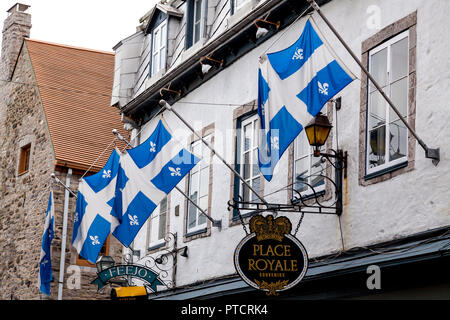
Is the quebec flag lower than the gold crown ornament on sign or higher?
higher

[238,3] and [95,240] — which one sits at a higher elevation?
[238,3]

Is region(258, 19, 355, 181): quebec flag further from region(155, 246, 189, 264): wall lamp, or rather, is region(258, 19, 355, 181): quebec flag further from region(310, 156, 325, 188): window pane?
region(155, 246, 189, 264): wall lamp

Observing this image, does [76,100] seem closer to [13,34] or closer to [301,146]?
[13,34]

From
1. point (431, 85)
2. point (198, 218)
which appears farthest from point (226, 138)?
point (431, 85)

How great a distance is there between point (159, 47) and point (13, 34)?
10.5 metres

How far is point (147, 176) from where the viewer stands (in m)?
13.6

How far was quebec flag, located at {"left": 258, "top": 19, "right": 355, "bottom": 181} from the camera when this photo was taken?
32.1ft

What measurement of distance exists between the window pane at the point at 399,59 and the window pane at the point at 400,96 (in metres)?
0.09

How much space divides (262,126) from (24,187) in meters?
15.0

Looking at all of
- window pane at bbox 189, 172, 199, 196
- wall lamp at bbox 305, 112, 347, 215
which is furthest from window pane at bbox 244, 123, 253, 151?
wall lamp at bbox 305, 112, 347, 215

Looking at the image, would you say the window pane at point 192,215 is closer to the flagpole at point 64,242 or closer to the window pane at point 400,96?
the window pane at point 400,96

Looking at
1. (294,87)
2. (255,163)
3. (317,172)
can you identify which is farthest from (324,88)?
(255,163)

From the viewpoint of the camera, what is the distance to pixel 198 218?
15.8 meters

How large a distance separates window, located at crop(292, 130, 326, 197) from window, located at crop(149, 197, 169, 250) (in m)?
4.85
